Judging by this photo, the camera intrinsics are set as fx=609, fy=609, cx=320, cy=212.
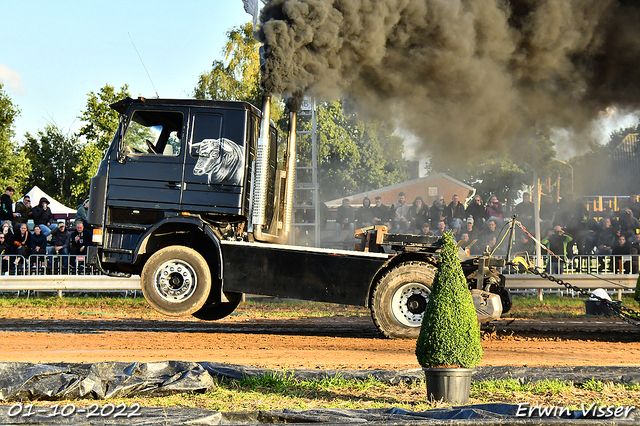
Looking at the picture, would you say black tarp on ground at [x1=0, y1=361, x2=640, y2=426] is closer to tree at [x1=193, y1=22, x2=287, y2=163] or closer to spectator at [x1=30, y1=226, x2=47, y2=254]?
spectator at [x1=30, y1=226, x2=47, y2=254]

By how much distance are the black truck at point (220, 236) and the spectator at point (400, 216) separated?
8.59 m

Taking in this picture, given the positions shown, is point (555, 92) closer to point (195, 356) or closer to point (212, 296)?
point (212, 296)

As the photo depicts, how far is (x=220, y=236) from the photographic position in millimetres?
9391

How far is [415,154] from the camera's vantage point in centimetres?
1365

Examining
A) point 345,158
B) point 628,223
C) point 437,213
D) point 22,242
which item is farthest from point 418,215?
point 345,158

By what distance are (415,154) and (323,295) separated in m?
5.55

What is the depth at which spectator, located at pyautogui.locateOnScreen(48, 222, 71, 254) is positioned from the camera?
16.4 metres

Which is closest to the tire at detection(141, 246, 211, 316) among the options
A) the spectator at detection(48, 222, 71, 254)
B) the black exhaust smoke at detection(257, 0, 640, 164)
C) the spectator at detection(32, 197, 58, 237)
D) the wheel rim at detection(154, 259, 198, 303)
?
the wheel rim at detection(154, 259, 198, 303)

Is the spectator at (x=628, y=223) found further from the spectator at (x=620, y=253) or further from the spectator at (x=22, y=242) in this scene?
the spectator at (x=22, y=242)

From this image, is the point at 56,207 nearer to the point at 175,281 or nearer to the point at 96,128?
the point at 96,128

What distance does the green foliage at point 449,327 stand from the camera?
199 inches

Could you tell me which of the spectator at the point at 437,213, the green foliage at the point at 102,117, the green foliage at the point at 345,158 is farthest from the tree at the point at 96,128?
the spectator at the point at 437,213

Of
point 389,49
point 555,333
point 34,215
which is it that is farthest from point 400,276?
point 34,215

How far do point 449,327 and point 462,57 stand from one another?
22.7ft
